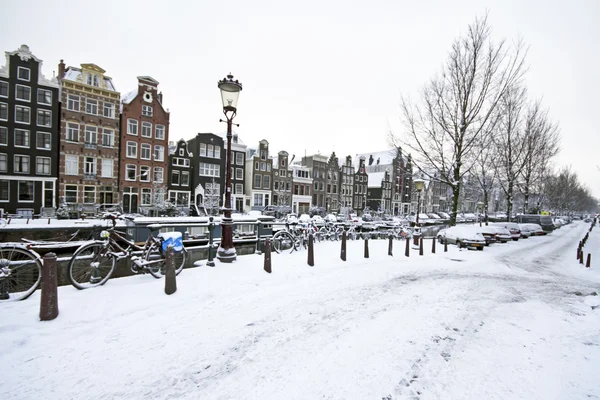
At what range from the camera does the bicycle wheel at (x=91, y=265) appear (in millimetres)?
5398

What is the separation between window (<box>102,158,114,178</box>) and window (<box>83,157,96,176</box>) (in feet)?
2.63

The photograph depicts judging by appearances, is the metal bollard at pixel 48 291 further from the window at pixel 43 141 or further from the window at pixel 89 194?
the window at pixel 43 141

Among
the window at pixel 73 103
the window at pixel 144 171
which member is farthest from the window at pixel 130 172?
the window at pixel 73 103

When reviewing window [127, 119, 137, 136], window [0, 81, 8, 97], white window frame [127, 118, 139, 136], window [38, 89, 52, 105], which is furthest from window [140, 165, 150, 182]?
window [0, 81, 8, 97]

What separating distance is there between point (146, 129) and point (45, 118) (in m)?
8.74

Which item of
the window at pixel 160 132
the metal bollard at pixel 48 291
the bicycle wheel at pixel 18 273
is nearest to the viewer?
the metal bollard at pixel 48 291

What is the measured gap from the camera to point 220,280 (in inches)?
251

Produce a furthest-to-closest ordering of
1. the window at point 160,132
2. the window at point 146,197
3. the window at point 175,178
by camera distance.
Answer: the window at point 175,178
the window at point 160,132
the window at point 146,197

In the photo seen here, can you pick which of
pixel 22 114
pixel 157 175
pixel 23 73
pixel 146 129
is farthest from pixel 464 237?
pixel 23 73

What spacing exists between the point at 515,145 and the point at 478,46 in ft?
47.4

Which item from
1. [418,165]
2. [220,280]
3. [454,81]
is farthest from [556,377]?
[454,81]

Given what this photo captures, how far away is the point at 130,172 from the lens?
32.2 m

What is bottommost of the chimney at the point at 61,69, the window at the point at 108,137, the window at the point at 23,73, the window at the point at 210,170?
the window at the point at 210,170

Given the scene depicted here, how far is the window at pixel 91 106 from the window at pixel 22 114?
15.1ft
